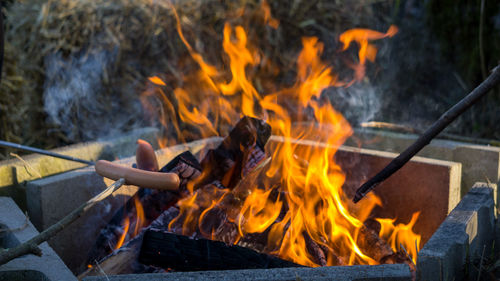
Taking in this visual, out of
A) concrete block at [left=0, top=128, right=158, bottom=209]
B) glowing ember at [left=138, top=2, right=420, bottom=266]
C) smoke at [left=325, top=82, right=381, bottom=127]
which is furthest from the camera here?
smoke at [left=325, top=82, right=381, bottom=127]

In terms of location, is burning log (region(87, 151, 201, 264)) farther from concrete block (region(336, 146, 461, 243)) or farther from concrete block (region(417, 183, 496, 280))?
concrete block (region(417, 183, 496, 280))

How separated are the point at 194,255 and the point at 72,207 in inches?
30.1

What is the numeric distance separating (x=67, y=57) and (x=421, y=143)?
386cm

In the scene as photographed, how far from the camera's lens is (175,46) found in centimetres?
466

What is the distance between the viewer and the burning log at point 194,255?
172 centimetres

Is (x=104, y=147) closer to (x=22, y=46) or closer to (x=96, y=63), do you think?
(x=96, y=63)

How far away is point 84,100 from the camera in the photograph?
4637 mm

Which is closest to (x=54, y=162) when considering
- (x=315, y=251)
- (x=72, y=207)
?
(x=72, y=207)

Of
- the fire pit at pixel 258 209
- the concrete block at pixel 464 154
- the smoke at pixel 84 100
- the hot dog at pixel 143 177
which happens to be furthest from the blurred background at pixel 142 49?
the hot dog at pixel 143 177

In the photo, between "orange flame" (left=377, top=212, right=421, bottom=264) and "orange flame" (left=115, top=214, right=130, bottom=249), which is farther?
"orange flame" (left=377, top=212, right=421, bottom=264)

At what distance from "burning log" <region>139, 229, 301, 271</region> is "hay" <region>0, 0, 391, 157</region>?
9.67 ft

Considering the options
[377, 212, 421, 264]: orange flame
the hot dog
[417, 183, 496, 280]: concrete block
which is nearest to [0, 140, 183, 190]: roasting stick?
the hot dog

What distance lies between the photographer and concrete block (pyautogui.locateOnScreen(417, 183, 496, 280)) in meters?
1.51

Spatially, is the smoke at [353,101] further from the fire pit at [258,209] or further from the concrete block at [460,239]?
the concrete block at [460,239]
